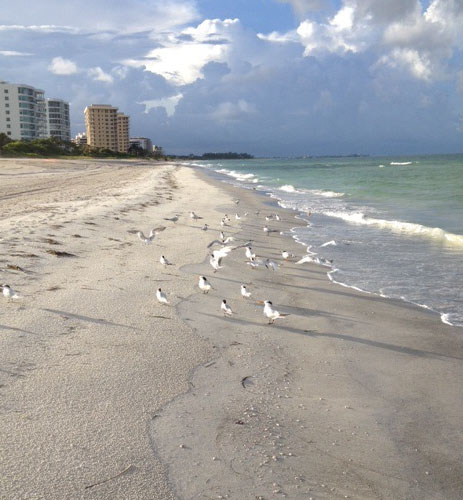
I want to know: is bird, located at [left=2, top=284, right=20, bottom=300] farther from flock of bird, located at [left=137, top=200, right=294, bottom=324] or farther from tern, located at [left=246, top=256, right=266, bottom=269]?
tern, located at [left=246, top=256, right=266, bottom=269]

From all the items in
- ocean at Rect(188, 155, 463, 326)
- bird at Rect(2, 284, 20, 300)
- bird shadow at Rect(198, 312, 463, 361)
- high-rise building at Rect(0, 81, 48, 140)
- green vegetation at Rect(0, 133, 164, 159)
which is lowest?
bird shadow at Rect(198, 312, 463, 361)

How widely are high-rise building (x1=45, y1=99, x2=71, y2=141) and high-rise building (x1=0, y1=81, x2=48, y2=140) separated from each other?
1942 centimetres

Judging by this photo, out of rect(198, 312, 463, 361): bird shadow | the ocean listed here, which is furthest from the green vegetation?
rect(198, 312, 463, 361): bird shadow

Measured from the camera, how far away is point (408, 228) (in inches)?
730

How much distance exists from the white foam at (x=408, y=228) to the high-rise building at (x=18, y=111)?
12263cm

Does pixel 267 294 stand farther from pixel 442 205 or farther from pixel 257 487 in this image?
pixel 442 205

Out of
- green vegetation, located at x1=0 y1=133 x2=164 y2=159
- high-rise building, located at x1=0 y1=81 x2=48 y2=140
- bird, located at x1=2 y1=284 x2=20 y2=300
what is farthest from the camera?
high-rise building, located at x1=0 y1=81 x2=48 y2=140

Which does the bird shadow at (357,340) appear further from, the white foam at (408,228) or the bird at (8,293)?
the white foam at (408,228)

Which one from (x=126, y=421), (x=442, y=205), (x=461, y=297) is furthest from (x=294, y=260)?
(x=442, y=205)

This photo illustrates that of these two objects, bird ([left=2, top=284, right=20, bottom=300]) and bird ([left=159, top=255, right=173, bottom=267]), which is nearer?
bird ([left=2, top=284, right=20, bottom=300])

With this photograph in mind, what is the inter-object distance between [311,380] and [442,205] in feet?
79.6

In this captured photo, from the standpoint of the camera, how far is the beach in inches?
153

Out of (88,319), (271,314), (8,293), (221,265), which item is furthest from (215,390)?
(221,265)

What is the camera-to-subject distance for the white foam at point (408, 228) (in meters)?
16.0
